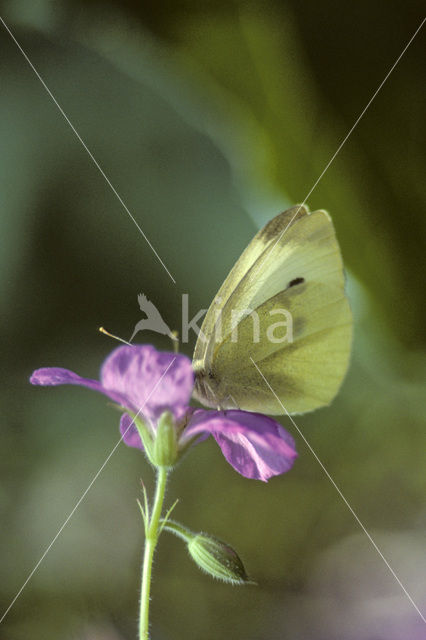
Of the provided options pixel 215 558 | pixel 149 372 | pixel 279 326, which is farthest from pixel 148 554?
pixel 279 326

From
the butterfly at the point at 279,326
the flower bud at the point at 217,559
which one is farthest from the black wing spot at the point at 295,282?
the flower bud at the point at 217,559

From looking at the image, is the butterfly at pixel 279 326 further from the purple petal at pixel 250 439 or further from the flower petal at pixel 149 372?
the flower petal at pixel 149 372

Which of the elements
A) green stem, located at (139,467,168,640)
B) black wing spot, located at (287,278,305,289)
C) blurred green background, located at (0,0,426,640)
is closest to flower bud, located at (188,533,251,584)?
green stem, located at (139,467,168,640)

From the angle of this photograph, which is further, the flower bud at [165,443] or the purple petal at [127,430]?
the purple petal at [127,430]

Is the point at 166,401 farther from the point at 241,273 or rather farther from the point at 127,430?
the point at 241,273

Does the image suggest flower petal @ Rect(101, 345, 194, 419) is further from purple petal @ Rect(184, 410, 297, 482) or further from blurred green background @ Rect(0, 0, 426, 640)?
blurred green background @ Rect(0, 0, 426, 640)

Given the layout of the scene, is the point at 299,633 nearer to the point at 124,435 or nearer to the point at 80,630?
the point at 80,630

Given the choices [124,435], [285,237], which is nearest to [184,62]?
[285,237]

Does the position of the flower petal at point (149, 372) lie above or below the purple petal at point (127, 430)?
above
